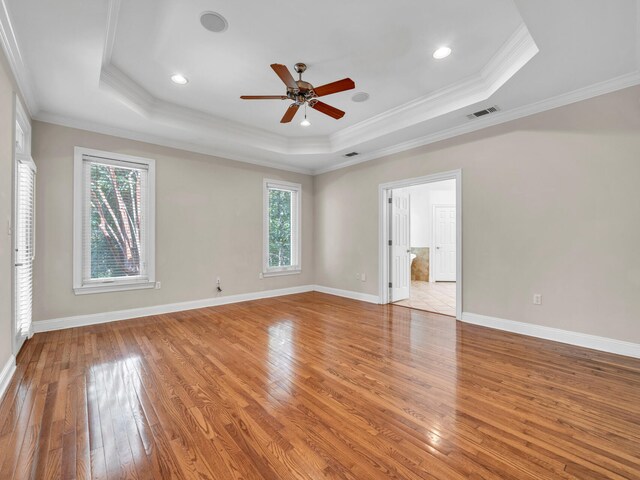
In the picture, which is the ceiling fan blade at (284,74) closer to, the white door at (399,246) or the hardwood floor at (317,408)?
the hardwood floor at (317,408)

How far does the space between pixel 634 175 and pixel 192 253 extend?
567cm

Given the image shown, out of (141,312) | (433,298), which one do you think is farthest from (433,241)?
(141,312)

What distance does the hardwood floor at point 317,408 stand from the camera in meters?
1.53

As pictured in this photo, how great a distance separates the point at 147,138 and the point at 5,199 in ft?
7.83

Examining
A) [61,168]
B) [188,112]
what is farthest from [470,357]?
[61,168]

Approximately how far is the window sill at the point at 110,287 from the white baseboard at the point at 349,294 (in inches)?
127

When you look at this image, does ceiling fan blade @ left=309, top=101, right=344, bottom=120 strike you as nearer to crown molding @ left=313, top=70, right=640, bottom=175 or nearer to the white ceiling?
the white ceiling

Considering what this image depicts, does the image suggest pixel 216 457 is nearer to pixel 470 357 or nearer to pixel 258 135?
pixel 470 357

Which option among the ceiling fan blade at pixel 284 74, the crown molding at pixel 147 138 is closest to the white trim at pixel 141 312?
the crown molding at pixel 147 138

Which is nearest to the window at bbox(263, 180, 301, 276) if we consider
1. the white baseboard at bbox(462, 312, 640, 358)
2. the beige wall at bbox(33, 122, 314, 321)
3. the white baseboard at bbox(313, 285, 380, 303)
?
A: the beige wall at bbox(33, 122, 314, 321)

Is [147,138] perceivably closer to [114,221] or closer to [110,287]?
[114,221]

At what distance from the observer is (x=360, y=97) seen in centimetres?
383

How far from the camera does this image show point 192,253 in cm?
492

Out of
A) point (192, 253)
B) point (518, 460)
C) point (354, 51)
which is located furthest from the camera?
point (192, 253)
